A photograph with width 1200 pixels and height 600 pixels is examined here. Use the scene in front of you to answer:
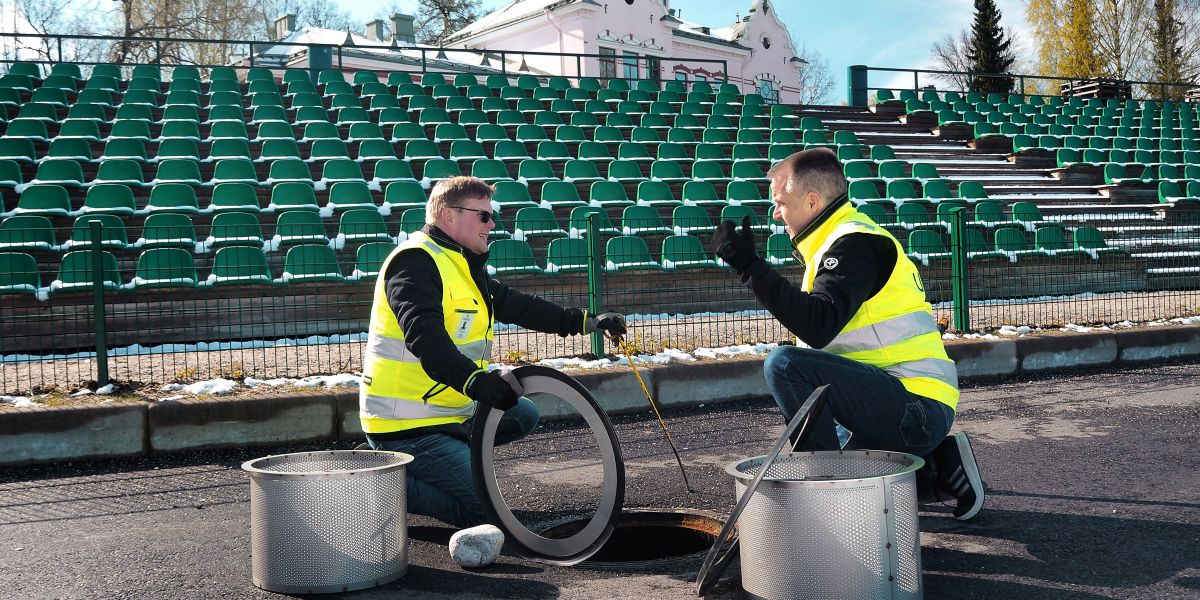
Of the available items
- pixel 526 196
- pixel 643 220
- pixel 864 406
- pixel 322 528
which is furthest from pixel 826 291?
pixel 526 196

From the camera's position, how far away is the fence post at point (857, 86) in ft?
73.3

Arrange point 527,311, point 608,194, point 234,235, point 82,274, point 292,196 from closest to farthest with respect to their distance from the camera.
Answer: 1. point 527,311
2. point 82,274
3. point 234,235
4. point 292,196
5. point 608,194

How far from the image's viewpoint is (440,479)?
3.89 m

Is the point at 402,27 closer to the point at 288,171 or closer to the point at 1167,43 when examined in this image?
the point at 288,171

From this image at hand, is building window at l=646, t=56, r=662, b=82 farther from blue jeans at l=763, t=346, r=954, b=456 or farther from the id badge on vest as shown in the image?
blue jeans at l=763, t=346, r=954, b=456

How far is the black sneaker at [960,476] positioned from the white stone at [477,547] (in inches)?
70.8

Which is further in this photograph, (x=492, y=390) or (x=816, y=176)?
(x=816, y=176)

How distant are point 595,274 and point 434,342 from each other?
12.1 ft

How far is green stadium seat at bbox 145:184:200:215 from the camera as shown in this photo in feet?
36.0

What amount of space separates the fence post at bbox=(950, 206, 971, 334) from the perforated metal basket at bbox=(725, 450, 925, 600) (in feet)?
19.7

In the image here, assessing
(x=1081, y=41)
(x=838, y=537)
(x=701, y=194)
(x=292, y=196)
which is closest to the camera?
(x=838, y=537)

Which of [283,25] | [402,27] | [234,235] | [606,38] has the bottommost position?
[234,235]

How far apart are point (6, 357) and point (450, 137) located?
9.25 meters

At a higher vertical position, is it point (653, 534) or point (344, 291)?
point (344, 291)
